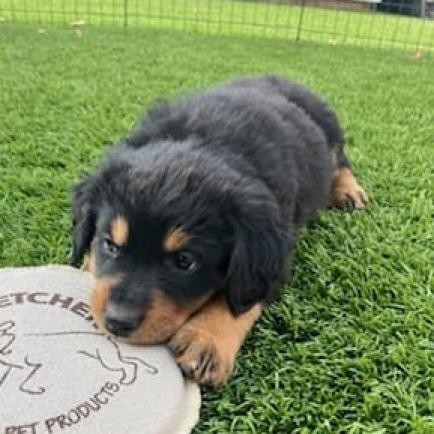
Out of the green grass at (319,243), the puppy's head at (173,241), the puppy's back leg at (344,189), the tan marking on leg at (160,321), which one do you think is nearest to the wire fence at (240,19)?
the green grass at (319,243)

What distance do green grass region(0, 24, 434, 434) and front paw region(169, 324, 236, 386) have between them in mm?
53

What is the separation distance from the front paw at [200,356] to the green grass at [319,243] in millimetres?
53

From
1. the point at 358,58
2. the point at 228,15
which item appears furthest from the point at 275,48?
the point at 228,15

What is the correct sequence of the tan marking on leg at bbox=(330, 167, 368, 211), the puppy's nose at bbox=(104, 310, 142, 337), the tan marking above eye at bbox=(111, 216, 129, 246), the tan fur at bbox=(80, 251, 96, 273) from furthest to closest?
the tan marking on leg at bbox=(330, 167, 368, 211) < the tan fur at bbox=(80, 251, 96, 273) < the tan marking above eye at bbox=(111, 216, 129, 246) < the puppy's nose at bbox=(104, 310, 142, 337)

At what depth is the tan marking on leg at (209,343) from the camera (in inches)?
69.4

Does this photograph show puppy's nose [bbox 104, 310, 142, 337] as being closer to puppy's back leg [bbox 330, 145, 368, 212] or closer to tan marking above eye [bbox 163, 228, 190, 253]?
tan marking above eye [bbox 163, 228, 190, 253]

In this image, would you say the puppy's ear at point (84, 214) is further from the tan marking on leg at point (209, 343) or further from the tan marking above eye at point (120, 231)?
the tan marking on leg at point (209, 343)

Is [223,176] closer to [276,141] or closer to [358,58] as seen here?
[276,141]

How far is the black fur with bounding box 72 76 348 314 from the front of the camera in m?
1.78

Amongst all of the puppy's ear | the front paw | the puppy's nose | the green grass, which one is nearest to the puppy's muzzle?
the puppy's nose

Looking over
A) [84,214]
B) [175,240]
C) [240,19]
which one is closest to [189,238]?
[175,240]

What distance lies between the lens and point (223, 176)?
195 cm

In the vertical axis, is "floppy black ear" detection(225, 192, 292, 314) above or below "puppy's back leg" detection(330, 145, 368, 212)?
above

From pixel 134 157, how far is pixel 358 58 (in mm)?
Answer: 5981
